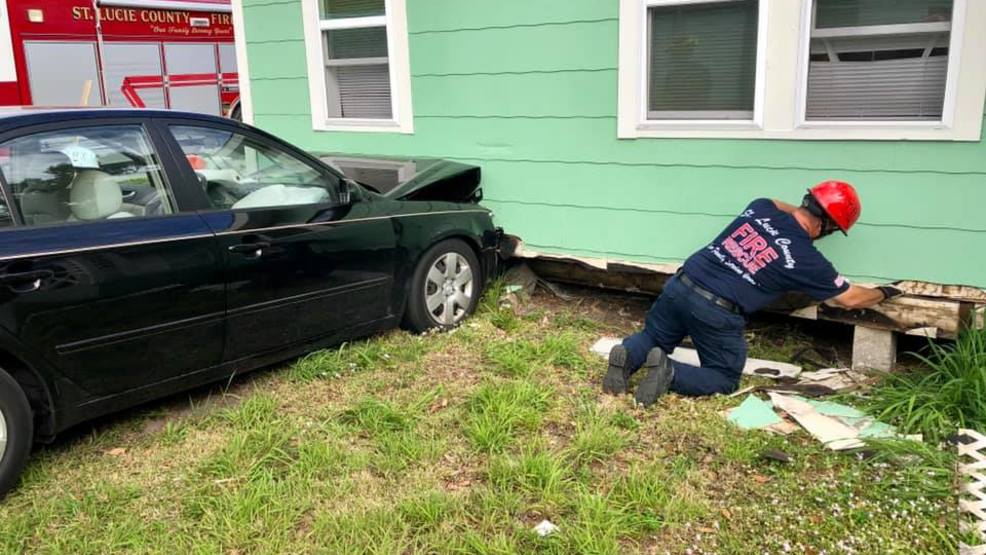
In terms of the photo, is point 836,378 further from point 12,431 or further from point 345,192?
point 12,431

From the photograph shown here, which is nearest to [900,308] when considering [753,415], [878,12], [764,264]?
[764,264]

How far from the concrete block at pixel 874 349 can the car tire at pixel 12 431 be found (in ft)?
13.6

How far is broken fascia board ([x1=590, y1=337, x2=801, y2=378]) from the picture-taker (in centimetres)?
451

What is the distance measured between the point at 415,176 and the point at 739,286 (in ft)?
7.65

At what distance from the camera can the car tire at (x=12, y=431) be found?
9.93 feet

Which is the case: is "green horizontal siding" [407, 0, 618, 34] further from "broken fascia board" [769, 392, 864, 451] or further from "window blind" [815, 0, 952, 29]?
"broken fascia board" [769, 392, 864, 451]

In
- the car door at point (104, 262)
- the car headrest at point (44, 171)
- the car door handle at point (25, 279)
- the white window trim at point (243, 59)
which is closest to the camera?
the car door handle at point (25, 279)

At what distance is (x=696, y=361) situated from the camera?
474cm

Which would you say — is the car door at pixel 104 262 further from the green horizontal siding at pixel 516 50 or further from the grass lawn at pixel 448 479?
the green horizontal siding at pixel 516 50

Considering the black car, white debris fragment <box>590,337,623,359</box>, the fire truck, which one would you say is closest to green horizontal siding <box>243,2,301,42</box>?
the black car

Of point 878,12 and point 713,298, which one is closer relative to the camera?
point 713,298

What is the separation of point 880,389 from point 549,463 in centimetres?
188

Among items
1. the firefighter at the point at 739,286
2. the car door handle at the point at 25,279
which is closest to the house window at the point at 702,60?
the firefighter at the point at 739,286

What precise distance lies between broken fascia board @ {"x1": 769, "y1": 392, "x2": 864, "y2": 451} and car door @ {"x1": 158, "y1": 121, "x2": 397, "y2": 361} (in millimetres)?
2312
